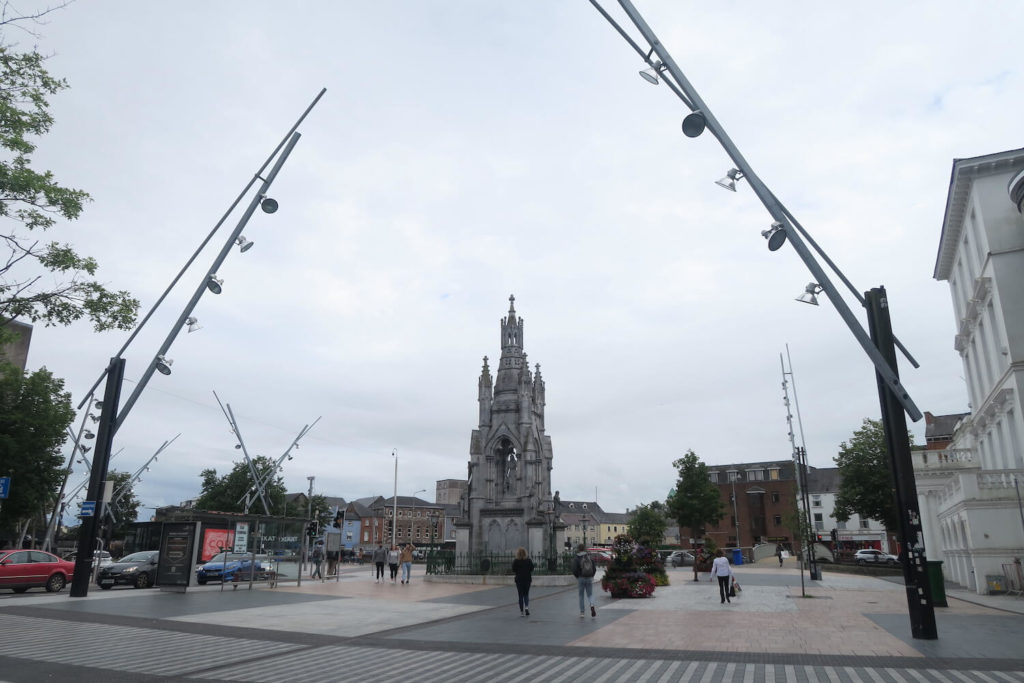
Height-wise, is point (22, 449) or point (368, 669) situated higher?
point (22, 449)

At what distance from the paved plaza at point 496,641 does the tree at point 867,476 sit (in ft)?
104

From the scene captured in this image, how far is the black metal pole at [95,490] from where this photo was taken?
19.7 m

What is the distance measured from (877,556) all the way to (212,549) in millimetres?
52112

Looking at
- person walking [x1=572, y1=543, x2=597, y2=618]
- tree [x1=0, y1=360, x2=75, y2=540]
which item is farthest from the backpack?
tree [x1=0, y1=360, x2=75, y2=540]

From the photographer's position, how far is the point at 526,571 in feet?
55.2

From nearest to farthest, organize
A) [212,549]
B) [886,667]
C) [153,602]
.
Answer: [886,667], [153,602], [212,549]

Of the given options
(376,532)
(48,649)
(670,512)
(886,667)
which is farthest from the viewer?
(376,532)

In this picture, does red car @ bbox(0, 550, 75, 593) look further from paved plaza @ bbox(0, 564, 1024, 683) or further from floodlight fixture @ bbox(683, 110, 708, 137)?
floodlight fixture @ bbox(683, 110, 708, 137)

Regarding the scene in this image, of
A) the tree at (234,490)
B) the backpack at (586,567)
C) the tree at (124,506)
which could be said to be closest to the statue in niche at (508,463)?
the backpack at (586,567)

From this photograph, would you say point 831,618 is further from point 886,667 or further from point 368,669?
point 368,669

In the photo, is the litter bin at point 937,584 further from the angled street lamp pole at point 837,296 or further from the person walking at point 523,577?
the person walking at point 523,577

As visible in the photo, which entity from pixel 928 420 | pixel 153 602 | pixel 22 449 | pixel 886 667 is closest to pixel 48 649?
pixel 153 602

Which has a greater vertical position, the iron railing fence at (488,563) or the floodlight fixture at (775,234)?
the floodlight fixture at (775,234)

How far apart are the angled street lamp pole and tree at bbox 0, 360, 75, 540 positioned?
34133mm
